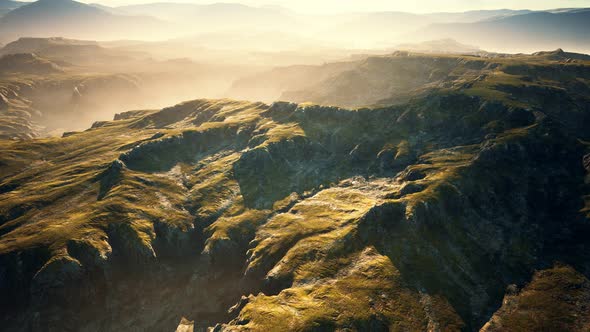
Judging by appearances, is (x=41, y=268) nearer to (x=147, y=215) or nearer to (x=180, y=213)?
(x=147, y=215)

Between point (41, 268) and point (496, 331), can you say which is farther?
point (41, 268)

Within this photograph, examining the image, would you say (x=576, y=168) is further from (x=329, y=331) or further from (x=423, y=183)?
(x=329, y=331)

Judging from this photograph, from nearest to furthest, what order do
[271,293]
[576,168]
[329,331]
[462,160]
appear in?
[329,331]
[271,293]
[576,168]
[462,160]

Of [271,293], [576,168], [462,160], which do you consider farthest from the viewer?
[462,160]

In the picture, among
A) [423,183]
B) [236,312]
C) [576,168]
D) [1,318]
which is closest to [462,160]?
[423,183]

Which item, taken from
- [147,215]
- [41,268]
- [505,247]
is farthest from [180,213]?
[505,247]

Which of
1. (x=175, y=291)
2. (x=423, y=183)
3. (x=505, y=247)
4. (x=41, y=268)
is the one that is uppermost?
(x=423, y=183)

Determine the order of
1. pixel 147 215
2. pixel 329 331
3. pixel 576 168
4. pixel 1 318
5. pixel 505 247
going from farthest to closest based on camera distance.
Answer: pixel 576 168 < pixel 147 215 < pixel 505 247 < pixel 1 318 < pixel 329 331

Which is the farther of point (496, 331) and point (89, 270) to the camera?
point (89, 270)

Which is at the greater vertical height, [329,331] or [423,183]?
[423,183]
